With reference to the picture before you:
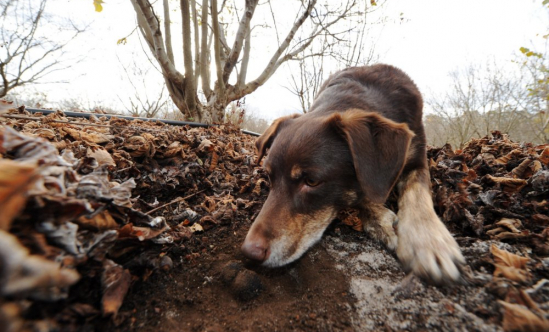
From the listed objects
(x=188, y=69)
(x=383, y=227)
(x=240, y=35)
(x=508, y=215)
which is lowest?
(x=383, y=227)

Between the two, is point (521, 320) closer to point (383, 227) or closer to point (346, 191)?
point (383, 227)

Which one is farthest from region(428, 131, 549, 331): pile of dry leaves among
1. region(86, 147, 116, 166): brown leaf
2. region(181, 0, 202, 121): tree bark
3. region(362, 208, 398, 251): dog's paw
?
region(181, 0, 202, 121): tree bark

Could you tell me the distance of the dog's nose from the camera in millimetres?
1607

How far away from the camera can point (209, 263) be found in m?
1.59

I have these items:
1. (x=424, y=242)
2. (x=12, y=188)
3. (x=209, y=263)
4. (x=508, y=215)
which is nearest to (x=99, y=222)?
(x=12, y=188)

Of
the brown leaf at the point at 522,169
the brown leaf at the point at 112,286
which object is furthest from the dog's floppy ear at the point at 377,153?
the brown leaf at the point at 112,286

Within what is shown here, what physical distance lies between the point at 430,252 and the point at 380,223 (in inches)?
18.0

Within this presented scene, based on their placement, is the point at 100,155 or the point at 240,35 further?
the point at 240,35

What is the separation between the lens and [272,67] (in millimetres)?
8258

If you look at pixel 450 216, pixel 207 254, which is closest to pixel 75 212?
pixel 207 254

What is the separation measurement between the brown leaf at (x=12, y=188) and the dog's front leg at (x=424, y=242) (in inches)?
75.4

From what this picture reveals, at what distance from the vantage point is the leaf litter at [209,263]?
81 centimetres

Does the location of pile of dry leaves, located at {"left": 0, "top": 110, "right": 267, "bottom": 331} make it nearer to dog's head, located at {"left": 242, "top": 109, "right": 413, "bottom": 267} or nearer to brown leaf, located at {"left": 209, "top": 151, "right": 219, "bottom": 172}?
dog's head, located at {"left": 242, "top": 109, "right": 413, "bottom": 267}

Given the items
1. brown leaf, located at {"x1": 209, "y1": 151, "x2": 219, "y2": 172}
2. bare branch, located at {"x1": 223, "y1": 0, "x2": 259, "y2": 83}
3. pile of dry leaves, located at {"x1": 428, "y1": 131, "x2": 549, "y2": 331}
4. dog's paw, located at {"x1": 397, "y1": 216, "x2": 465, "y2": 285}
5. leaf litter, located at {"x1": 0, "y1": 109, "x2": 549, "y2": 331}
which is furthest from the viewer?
bare branch, located at {"x1": 223, "y1": 0, "x2": 259, "y2": 83}
